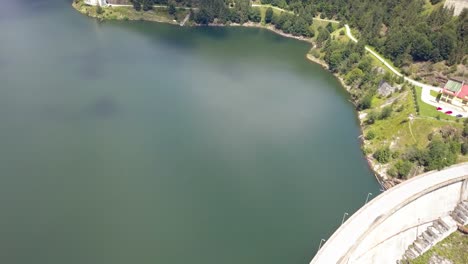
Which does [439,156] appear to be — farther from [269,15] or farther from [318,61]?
[269,15]

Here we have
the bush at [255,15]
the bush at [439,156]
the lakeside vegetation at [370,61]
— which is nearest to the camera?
the bush at [439,156]

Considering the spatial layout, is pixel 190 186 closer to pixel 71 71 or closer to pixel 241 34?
pixel 71 71

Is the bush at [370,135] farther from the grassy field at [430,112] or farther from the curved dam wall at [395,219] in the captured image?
the curved dam wall at [395,219]

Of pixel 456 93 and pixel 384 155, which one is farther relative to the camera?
pixel 456 93

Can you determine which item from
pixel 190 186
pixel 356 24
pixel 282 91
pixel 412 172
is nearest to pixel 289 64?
pixel 282 91

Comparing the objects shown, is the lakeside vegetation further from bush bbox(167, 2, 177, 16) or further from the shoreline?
the shoreline

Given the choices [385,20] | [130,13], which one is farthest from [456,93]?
[130,13]

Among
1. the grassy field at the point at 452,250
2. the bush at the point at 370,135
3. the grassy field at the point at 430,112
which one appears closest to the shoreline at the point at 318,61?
the bush at the point at 370,135
